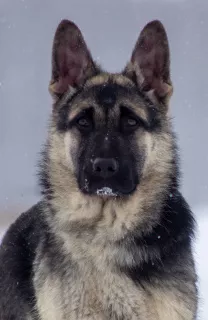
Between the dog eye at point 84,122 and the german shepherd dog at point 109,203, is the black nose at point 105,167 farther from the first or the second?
the dog eye at point 84,122

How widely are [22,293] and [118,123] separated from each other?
1.42 meters

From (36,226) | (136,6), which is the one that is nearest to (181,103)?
(136,6)

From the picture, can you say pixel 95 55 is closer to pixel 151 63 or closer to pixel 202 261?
pixel 202 261

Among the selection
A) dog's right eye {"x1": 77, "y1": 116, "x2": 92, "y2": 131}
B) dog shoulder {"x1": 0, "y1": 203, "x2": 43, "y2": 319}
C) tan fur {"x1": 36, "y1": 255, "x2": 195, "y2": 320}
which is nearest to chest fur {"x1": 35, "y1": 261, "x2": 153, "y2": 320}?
tan fur {"x1": 36, "y1": 255, "x2": 195, "y2": 320}

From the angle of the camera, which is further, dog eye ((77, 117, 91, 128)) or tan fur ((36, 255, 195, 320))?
dog eye ((77, 117, 91, 128))

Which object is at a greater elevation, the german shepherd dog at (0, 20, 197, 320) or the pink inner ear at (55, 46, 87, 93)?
the pink inner ear at (55, 46, 87, 93)

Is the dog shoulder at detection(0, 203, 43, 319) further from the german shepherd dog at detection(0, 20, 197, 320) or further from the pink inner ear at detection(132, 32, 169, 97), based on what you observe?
the pink inner ear at detection(132, 32, 169, 97)

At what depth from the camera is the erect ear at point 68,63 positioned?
561cm

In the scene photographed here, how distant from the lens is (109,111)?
5.36 m

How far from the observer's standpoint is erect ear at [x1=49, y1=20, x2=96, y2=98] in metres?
5.61

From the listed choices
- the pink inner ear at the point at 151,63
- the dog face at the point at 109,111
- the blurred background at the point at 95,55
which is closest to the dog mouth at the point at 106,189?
the dog face at the point at 109,111

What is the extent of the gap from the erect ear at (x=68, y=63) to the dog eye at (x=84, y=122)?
14.3 inches

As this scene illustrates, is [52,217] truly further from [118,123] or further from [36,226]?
[118,123]

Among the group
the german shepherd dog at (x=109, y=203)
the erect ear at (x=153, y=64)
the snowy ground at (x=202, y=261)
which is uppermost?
the erect ear at (x=153, y=64)
